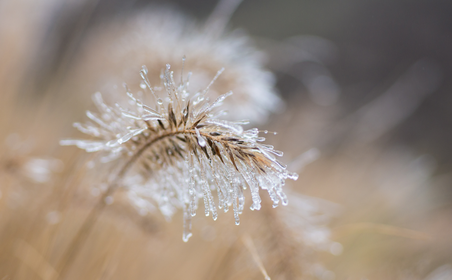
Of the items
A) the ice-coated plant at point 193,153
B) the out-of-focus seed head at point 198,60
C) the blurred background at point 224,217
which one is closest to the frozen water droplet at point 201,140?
the ice-coated plant at point 193,153

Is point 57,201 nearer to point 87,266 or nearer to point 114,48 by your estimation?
point 87,266

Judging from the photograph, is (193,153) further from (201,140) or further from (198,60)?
(198,60)

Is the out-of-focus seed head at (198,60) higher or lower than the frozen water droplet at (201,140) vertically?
higher

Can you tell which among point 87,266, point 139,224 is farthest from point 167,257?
point 139,224

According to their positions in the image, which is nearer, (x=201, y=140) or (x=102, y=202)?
(x=201, y=140)

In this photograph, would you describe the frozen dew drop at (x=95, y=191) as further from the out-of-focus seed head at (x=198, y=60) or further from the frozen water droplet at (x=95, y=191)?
the out-of-focus seed head at (x=198, y=60)

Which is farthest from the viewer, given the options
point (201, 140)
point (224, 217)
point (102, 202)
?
point (224, 217)

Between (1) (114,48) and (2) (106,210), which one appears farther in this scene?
(1) (114,48)

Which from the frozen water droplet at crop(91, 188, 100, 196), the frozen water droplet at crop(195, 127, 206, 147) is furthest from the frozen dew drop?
the frozen water droplet at crop(195, 127, 206, 147)

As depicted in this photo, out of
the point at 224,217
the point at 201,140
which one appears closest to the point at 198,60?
the point at 224,217
